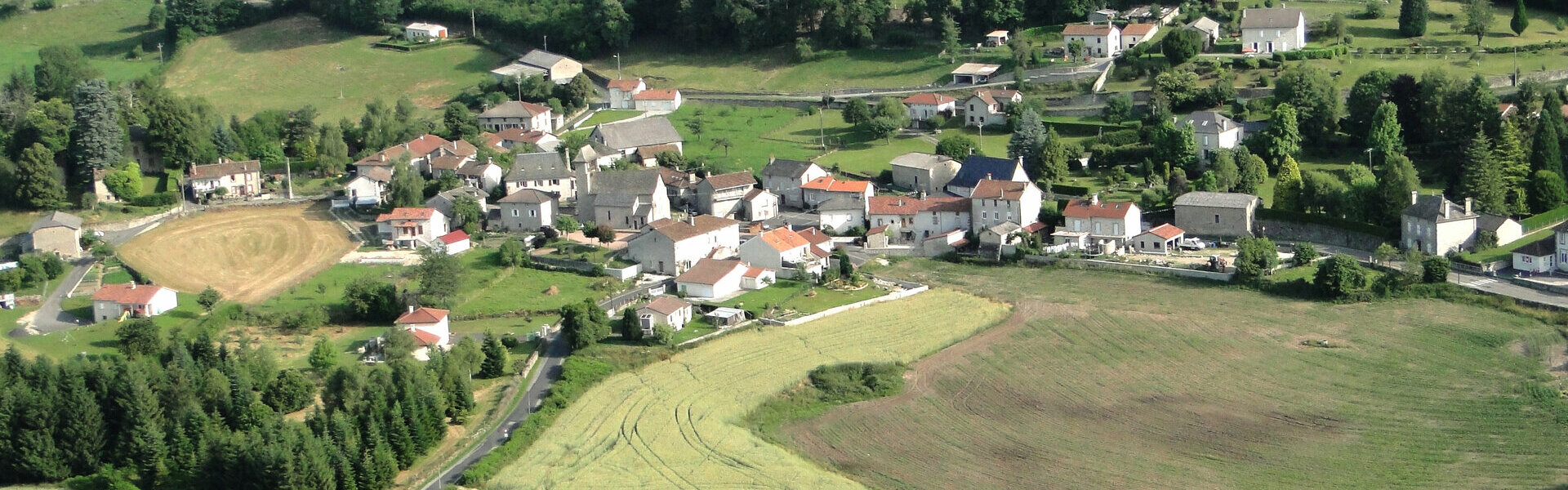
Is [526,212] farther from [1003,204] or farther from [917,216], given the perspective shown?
[1003,204]

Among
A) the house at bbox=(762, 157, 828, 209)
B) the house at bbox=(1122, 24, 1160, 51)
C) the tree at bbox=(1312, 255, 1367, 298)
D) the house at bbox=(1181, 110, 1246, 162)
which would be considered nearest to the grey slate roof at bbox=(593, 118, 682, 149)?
the house at bbox=(762, 157, 828, 209)

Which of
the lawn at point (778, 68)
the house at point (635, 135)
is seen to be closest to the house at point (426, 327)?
the house at point (635, 135)

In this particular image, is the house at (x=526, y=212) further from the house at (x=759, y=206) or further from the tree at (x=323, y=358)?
the tree at (x=323, y=358)

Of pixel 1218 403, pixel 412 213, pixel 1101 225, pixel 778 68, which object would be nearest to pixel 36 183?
pixel 412 213

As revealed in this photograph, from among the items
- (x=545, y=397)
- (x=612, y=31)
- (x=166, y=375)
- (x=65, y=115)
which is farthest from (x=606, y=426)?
(x=612, y=31)

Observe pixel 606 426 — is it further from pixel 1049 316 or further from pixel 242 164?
pixel 242 164

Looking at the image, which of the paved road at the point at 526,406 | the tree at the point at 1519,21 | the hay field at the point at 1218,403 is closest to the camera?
the hay field at the point at 1218,403

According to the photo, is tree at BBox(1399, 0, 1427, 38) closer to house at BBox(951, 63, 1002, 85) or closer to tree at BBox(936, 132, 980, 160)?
house at BBox(951, 63, 1002, 85)
